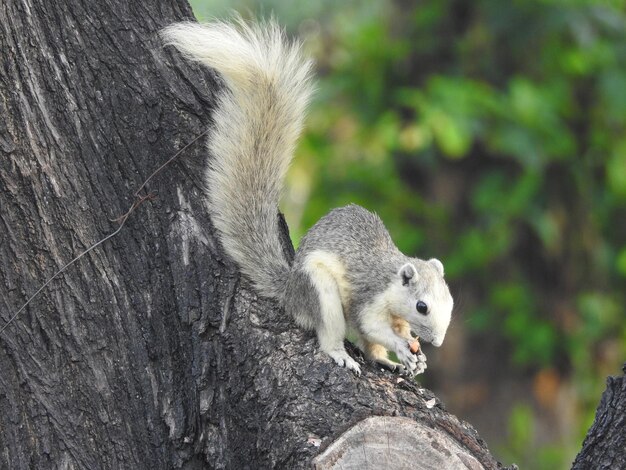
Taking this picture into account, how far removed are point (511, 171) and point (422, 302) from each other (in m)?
4.04

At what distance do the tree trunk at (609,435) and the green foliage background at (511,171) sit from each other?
14.4 feet

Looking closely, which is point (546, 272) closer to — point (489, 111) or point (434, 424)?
point (489, 111)

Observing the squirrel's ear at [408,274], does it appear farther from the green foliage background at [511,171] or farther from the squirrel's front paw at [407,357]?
the green foliage background at [511,171]

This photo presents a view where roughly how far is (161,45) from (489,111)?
3989 millimetres

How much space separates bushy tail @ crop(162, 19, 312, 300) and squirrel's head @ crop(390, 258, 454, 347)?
1.43 ft

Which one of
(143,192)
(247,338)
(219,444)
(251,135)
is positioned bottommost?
(219,444)

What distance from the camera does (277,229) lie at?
12.0 feet

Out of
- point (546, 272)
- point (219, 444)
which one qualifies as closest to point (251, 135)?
point (219, 444)

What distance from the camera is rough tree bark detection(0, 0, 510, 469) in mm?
2990

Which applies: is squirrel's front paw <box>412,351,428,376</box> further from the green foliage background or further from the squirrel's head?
the green foliage background

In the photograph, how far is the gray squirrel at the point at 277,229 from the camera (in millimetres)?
3330

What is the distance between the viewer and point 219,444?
118 inches

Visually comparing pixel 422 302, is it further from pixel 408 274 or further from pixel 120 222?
pixel 120 222

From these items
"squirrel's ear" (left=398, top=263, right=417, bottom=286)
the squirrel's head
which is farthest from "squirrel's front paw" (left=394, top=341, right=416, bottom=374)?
"squirrel's ear" (left=398, top=263, right=417, bottom=286)
